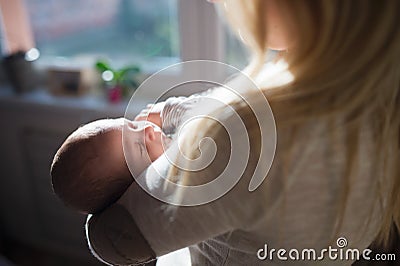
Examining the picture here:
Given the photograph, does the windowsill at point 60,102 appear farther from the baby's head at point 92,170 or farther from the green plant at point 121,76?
the baby's head at point 92,170

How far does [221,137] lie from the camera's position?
1.55 ft

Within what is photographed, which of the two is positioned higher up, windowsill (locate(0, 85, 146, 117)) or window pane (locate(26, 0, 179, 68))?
window pane (locate(26, 0, 179, 68))

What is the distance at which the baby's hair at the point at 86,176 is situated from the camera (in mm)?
579

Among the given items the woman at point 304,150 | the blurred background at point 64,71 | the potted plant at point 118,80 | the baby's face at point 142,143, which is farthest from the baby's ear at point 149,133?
the potted plant at point 118,80

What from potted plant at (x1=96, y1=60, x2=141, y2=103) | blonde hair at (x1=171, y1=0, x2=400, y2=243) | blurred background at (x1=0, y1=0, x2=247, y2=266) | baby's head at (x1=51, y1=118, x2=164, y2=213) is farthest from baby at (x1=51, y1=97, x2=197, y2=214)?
potted plant at (x1=96, y1=60, x2=141, y2=103)

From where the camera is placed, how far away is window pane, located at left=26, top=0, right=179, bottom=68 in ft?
4.55

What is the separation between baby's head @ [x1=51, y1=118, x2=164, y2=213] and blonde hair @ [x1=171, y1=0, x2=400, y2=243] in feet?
0.48

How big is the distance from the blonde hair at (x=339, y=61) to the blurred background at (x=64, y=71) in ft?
2.60

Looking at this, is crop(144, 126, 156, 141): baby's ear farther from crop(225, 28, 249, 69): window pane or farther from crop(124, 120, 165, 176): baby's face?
crop(225, 28, 249, 69): window pane

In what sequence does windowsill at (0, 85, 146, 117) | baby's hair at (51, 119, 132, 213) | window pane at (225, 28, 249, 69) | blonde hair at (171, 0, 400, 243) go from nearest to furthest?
blonde hair at (171, 0, 400, 243)
baby's hair at (51, 119, 132, 213)
window pane at (225, 28, 249, 69)
windowsill at (0, 85, 146, 117)

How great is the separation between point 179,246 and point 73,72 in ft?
3.50

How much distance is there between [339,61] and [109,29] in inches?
44.3

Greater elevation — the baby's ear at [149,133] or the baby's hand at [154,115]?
the baby's hand at [154,115]

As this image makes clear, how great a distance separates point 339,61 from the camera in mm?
455
